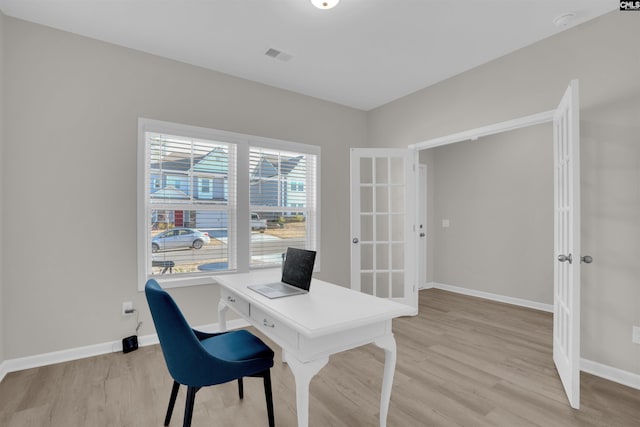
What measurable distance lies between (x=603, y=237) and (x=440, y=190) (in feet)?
9.84

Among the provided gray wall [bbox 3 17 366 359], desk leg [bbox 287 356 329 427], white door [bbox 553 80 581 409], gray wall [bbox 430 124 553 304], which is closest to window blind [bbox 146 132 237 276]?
gray wall [bbox 3 17 366 359]

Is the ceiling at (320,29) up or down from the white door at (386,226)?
up

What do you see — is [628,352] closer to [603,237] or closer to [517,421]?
[603,237]

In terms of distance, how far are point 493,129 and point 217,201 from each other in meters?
2.95

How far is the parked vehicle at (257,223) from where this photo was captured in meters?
3.72

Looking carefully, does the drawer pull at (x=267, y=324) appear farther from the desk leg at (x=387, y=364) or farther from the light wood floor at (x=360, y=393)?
the light wood floor at (x=360, y=393)

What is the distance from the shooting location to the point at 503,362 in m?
2.67

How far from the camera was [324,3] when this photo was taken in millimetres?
2268

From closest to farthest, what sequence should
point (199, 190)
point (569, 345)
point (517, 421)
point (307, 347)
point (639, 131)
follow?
point (307, 347)
point (517, 421)
point (569, 345)
point (639, 131)
point (199, 190)

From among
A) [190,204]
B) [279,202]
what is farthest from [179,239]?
[279,202]

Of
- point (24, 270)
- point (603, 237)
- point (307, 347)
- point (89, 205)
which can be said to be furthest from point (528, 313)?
point (24, 270)

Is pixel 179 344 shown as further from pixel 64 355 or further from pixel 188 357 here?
pixel 64 355

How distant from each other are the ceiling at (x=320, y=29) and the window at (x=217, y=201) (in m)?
0.79

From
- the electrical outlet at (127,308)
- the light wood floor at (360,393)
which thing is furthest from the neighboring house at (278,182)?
the light wood floor at (360,393)
